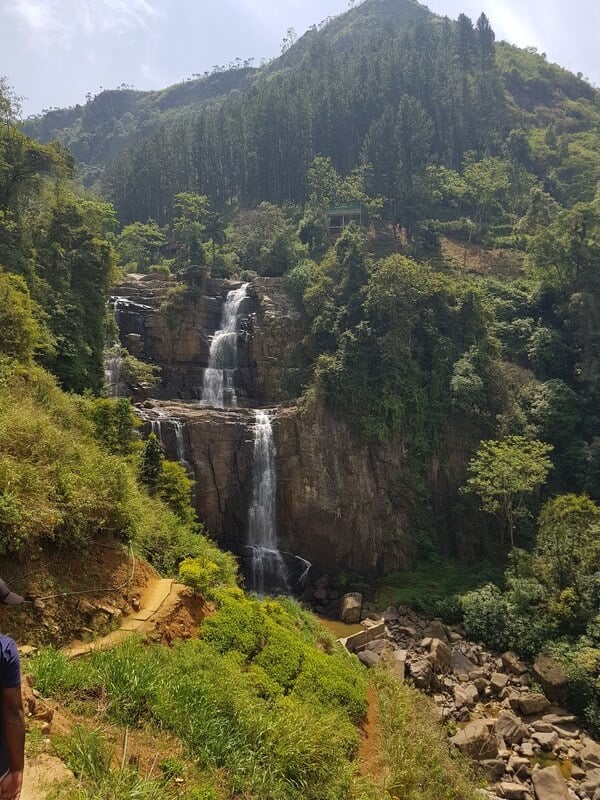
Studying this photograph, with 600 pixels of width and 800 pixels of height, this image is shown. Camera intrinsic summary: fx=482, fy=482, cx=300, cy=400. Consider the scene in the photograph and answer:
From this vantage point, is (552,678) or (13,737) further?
(552,678)

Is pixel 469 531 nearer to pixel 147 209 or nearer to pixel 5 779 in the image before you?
pixel 5 779

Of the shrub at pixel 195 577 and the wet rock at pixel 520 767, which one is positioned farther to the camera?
the wet rock at pixel 520 767

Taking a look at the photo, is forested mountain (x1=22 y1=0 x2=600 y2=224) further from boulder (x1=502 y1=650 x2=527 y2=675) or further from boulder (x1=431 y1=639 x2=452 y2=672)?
boulder (x1=431 y1=639 x2=452 y2=672)

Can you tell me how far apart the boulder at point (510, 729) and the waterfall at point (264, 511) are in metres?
10.8

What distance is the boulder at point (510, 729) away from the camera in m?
13.1

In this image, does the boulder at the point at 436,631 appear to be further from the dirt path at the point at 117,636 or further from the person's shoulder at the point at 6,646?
the person's shoulder at the point at 6,646

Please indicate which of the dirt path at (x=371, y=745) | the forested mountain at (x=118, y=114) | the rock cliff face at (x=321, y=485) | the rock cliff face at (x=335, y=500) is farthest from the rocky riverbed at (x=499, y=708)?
the forested mountain at (x=118, y=114)

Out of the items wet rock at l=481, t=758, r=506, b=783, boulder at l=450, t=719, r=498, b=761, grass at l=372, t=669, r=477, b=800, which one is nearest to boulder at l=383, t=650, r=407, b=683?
grass at l=372, t=669, r=477, b=800

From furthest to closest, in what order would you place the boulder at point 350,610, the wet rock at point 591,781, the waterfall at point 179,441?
the waterfall at point 179,441 < the boulder at point 350,610 < the wet rock at point 591,781

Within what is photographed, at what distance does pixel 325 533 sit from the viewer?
23734mm

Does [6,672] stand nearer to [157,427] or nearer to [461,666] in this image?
[461,666]

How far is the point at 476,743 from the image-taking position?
484 inches

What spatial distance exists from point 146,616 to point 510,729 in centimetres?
1098

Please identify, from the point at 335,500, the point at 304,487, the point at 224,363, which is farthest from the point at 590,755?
the point at 224,363
